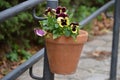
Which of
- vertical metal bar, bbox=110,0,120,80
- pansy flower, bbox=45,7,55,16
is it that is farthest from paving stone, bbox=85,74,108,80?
pansy flower, bbox=45,7,55,16

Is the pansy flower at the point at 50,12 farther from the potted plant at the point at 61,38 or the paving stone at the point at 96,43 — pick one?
the paving stone at the point at 96,43

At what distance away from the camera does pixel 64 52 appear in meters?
2.34

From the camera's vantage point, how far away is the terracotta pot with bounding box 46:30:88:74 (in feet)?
7.63

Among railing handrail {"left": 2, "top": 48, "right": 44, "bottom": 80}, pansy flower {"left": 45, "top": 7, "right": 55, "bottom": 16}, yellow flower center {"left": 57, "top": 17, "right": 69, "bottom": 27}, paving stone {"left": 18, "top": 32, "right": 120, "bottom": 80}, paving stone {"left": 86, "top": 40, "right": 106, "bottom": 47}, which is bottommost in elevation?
paving stone {"left": 86, "top": 40, "right": 106, "bottom": 47}

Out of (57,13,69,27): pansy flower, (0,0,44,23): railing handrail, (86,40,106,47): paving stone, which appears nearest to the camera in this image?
(0,0,44,23): railing handrail

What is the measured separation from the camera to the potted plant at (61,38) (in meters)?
2.31

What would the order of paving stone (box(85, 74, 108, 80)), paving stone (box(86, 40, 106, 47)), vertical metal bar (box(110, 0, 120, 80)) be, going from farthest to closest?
paving stone (box(86, 40, 106, 47)) < paving stone (box(85, 74, 108, 80)) < vertical metal bar (box(110, 0, 120, 80))

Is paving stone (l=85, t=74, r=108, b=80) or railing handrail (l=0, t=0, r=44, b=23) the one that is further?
paving stone (l=85, t=74, r=108, b=80)

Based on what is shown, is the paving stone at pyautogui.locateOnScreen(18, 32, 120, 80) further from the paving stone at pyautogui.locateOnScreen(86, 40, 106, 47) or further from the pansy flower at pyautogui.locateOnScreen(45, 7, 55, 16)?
the pansy flower at pyautogui.locateOnScreen(45, 7, 55, 16)

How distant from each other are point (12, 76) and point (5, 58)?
202 centimetres

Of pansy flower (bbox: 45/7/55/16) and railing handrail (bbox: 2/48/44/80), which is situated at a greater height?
pansy flower (bbox: 45/7/55/16)

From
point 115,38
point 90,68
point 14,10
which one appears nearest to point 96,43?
point 90,68

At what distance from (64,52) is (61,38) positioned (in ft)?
0.30

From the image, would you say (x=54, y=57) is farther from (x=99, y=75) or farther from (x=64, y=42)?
(x=99, y=75)
